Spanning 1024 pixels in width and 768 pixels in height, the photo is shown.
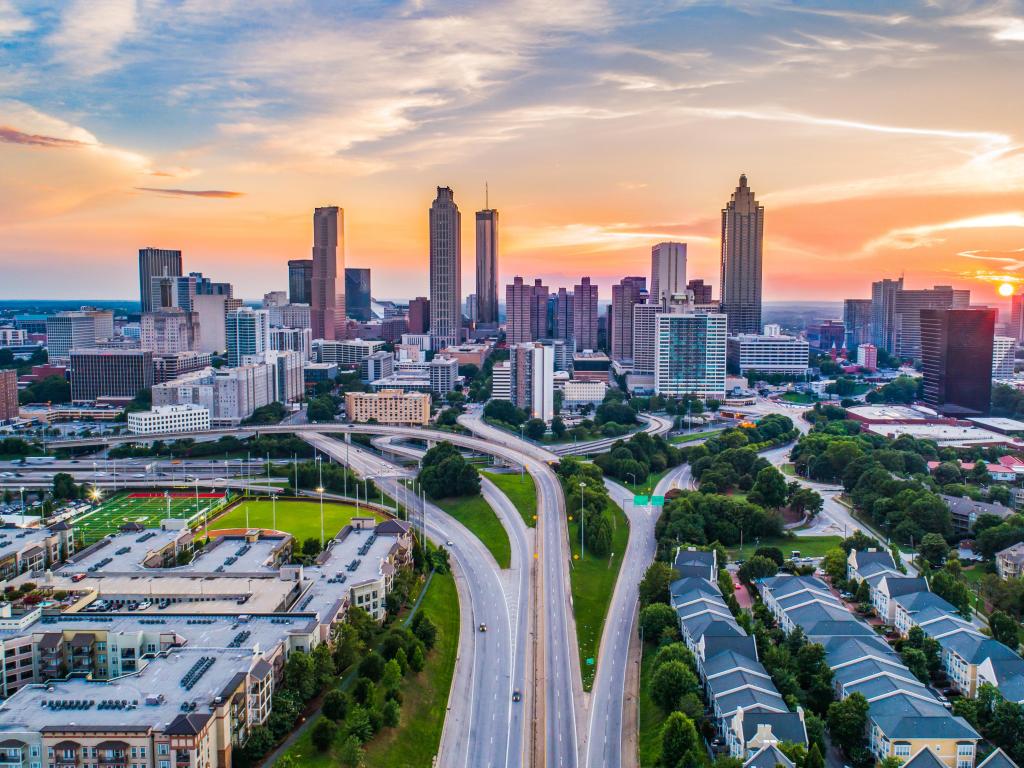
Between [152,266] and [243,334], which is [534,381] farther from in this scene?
[152,266]

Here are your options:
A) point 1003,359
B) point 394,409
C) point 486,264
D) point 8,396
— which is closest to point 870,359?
point 1003,359

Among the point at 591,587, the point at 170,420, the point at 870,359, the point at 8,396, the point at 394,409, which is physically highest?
the point at 870,359

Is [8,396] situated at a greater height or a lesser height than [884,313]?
lesser

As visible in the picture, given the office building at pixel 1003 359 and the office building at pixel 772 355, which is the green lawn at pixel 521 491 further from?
the office building at pixel 1003 359

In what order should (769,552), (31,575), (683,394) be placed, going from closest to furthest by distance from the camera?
(31,575), (769,552), (683,394)

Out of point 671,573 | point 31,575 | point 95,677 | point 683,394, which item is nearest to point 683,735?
point 671,573

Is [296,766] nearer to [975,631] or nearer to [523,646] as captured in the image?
[523,646]

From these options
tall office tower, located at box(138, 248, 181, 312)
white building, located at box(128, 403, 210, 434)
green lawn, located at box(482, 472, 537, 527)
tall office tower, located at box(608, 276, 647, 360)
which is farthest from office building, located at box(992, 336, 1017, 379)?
tall office tower, located at box(138, 248, 181, 312)

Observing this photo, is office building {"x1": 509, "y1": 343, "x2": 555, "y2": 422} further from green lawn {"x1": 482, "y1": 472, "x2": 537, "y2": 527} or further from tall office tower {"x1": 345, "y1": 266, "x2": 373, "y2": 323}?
tall office tower {"x1": 345, "y1": 266, "x2": 373, "y2": 323}
